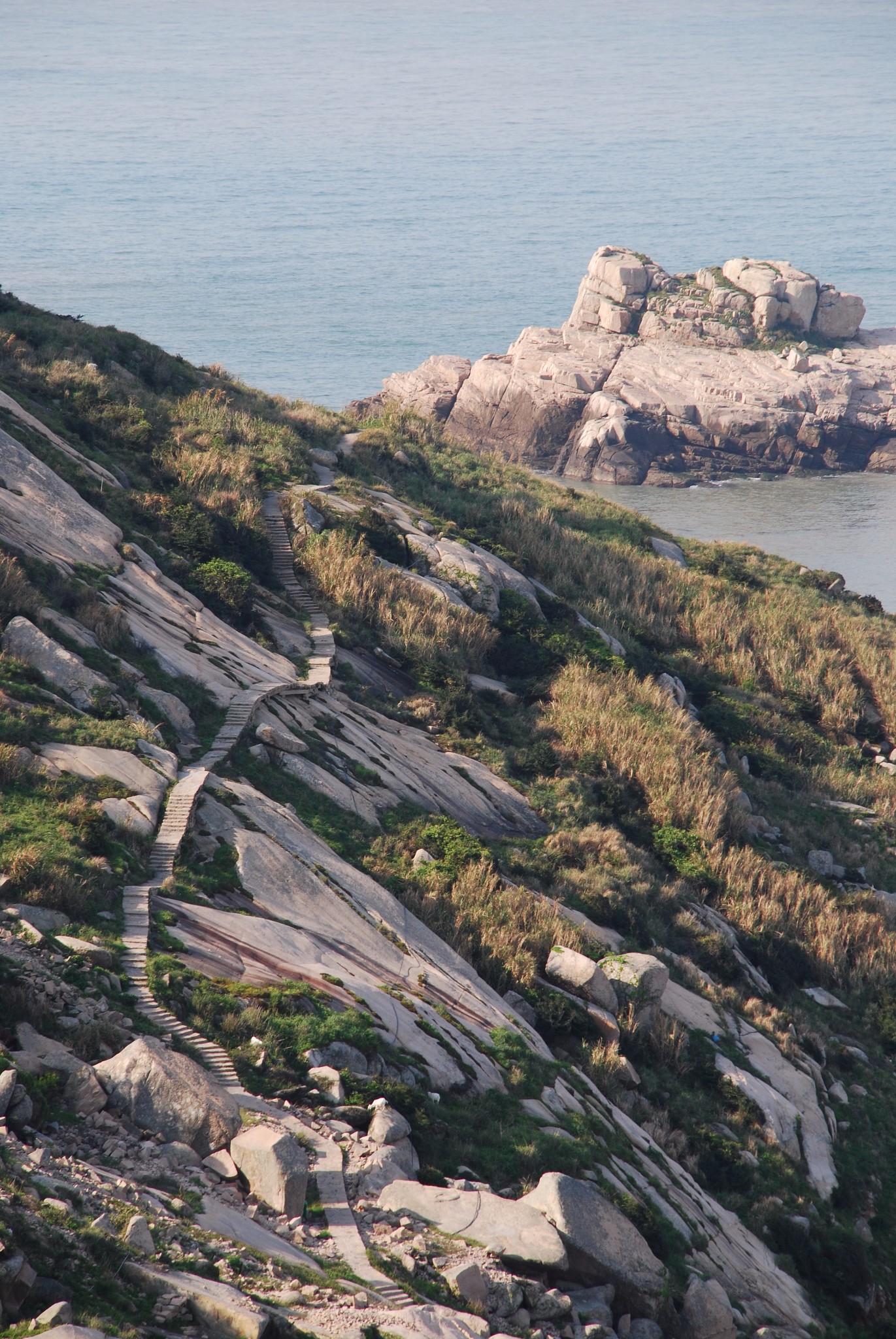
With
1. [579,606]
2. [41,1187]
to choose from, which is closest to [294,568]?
[579,606]

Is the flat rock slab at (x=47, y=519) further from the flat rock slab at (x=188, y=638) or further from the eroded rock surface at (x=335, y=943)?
the eroded rock surface at (x=335, y=943)

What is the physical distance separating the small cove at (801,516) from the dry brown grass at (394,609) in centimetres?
5428

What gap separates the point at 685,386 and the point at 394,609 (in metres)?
93.6

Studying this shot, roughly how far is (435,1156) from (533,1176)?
4.50 feet

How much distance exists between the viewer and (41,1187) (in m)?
9.56

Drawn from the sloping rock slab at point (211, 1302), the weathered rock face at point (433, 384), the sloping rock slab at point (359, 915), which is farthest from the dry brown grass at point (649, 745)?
the weathered rock face at point (433, 384)

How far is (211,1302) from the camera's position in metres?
8.95

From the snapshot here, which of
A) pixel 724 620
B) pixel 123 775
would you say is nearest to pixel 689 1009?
pixel 123 775

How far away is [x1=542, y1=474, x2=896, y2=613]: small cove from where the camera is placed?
8856cm

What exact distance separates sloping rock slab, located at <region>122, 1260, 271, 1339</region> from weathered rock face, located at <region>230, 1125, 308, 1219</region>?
1880 mm

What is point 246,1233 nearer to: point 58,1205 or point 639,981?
point 58,1205

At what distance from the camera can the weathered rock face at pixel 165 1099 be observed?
37.9 feet

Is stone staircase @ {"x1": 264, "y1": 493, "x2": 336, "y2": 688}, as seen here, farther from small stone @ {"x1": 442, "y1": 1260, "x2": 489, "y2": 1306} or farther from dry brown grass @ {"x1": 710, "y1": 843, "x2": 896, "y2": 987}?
small stone @ {"x1": 442, "y1": 1260, "x2": 489, "y2": 1306}

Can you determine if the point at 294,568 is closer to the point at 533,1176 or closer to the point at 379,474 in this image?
the point at 379,474
